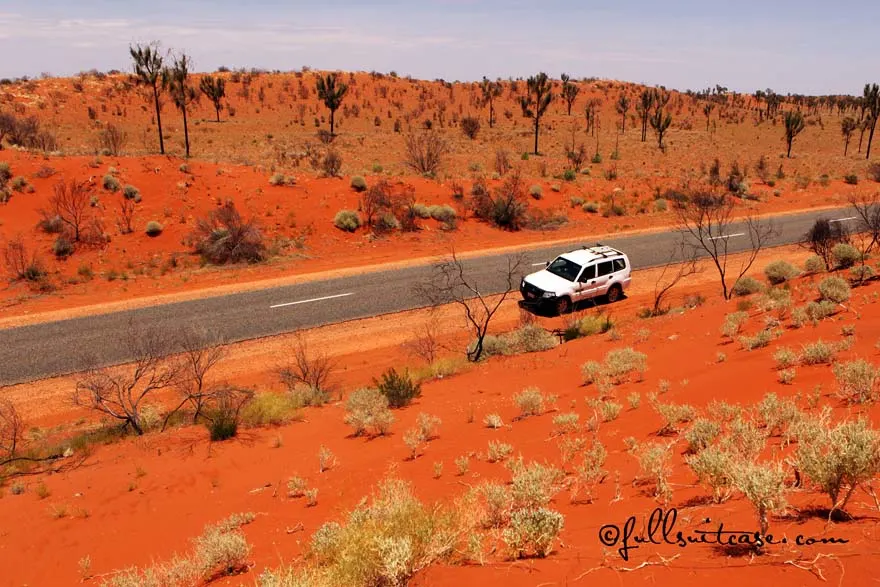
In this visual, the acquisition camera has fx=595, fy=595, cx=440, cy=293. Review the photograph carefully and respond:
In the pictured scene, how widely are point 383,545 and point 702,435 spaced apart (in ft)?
13.6

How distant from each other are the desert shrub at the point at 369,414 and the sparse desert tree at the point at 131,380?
12.9ft

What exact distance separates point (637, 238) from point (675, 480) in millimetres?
24184

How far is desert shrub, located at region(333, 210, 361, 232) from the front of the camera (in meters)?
28.1

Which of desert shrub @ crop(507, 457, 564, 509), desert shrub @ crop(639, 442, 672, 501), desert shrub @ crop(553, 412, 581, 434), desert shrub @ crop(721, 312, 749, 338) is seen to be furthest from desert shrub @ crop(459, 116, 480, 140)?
desert shrub @ crop(507, 457, 564, 509)

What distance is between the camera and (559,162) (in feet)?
158

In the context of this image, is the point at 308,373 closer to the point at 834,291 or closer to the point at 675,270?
the point at 834,291

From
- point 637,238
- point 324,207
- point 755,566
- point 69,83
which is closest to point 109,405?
point 755,566

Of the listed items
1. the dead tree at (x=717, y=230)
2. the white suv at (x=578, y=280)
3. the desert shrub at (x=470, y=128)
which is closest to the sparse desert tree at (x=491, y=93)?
the desert shrub at (x=470, y=128)

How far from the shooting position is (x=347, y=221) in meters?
28.1

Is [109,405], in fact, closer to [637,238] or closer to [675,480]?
[675,480]

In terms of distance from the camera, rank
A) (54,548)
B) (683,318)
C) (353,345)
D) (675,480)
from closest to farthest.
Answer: (675,480), (54,548), (683,318), (353,345)

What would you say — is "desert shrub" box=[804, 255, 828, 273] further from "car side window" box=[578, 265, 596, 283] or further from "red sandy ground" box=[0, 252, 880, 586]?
"car side window" box=[578, 265, 596, 283]

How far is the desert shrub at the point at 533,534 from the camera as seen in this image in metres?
4.73

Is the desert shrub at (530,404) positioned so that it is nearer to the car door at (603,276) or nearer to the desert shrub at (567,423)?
the desert shrub at (567,423)
